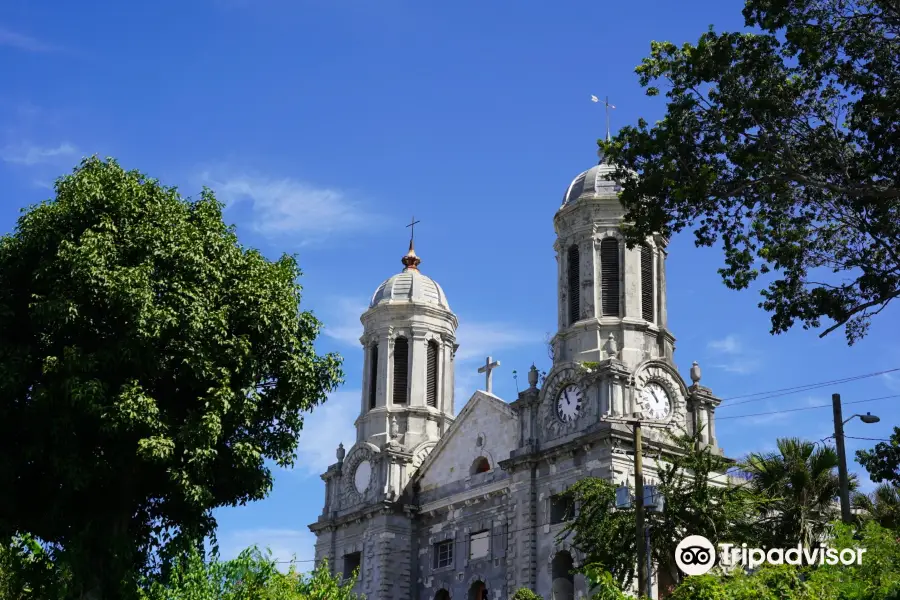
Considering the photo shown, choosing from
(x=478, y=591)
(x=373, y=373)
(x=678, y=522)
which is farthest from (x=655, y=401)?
(x=373, y=373)

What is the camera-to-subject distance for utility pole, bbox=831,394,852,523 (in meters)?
27.3

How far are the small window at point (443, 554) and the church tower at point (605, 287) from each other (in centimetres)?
869

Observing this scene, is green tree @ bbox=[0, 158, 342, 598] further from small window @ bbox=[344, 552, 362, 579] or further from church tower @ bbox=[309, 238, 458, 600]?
small window @ bbox=[344, 552, 362, 579]

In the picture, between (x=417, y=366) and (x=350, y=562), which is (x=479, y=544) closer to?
(x=350, y=562)

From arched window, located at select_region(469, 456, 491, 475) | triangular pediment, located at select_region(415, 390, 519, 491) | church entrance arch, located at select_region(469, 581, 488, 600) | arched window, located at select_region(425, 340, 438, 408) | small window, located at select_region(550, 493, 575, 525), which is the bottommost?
church entrance arch, located at select_region(469, 581, 488, 600)

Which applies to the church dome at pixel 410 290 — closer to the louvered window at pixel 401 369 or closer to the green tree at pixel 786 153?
the louvered window at pixel 401 369

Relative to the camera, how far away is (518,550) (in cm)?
4016

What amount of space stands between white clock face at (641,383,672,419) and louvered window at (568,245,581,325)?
12.8ft

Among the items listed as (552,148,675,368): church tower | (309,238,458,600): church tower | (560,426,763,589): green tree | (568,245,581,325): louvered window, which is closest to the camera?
(560,426,763,589): green tree

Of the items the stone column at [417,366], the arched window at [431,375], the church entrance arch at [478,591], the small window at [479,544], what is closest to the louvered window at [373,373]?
the stone column at [417,366]

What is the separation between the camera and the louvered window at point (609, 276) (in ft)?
137

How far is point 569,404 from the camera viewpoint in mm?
40312

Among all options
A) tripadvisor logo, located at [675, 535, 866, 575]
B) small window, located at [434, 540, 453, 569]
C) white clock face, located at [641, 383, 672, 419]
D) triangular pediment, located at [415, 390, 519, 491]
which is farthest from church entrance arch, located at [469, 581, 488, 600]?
tripadvisor logo, located at [675, 535, 866, 575]

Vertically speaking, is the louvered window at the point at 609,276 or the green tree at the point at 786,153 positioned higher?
the louvered window at the point at 609,276
